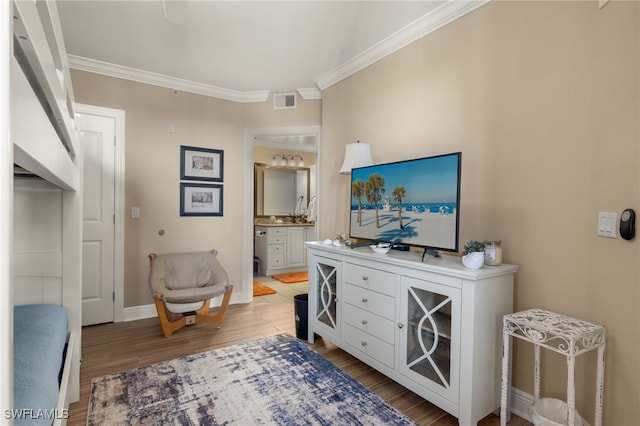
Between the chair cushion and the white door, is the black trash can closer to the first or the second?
the chair cushion

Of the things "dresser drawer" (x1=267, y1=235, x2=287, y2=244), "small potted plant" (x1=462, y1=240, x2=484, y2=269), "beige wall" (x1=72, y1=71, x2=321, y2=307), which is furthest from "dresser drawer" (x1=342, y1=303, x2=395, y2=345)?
"dresser drawer" (x1=267, y1=235, x2=287, y2=244)

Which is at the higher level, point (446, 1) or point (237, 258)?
point (446, 1)

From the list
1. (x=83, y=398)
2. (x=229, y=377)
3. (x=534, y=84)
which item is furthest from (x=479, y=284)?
(x=83, y=398)

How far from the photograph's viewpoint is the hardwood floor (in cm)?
192

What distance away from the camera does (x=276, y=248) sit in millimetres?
5699

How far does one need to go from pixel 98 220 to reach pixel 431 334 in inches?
128

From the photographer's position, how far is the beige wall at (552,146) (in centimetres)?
152

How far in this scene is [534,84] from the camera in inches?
73.3

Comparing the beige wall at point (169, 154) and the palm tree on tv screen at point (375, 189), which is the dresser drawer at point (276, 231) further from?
the palm tree on tv screen at point (375, 189)

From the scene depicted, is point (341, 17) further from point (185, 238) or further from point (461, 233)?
point (185, 238)

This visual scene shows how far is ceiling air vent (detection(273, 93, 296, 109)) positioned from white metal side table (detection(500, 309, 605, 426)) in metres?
3.25

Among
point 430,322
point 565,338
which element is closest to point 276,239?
point 430,322

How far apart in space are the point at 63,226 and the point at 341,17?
2.35 metres

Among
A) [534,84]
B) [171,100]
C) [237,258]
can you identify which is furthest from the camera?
[237,258]
